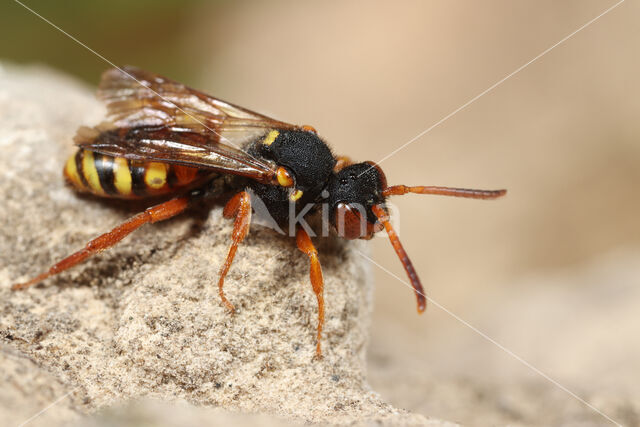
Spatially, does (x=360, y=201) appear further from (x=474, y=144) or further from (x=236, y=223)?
(x=474, y=144)

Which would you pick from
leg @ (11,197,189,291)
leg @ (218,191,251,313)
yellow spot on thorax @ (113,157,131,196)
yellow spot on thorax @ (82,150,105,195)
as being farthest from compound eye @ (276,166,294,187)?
yellow spot on thorax @ (82,150,105,195)

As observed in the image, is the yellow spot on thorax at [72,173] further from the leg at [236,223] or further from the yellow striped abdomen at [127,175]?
the leg at [236,223]

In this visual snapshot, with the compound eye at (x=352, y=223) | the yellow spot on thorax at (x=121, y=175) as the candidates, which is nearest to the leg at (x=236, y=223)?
the compound eye at (x=352, y=223)

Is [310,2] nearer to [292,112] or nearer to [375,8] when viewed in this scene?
[375,8]

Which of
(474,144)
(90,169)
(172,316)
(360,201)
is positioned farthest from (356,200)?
(474,144)

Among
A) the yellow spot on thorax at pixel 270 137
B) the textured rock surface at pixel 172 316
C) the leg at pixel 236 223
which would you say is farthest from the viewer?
the yellow spot on thorax at pixel 270 137

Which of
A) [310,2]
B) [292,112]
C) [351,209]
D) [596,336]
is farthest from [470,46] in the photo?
[351,209]
